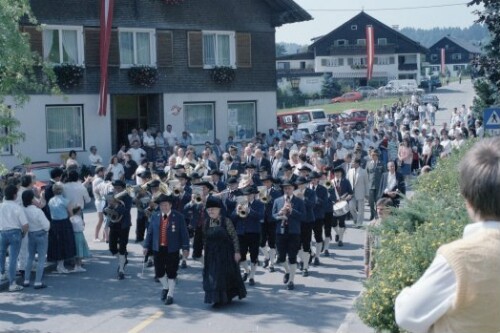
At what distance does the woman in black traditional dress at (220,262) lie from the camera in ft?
39.5

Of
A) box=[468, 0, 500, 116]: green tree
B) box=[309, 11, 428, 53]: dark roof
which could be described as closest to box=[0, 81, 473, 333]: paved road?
box=[468, 0, 500, 116]: green tree

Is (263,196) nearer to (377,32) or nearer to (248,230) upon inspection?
(248,230)

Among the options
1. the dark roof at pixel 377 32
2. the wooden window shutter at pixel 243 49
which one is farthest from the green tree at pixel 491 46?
the dark roof at pixel 377 32

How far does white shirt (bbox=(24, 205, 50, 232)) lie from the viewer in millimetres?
13742

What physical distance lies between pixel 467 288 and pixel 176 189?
13.3 meters

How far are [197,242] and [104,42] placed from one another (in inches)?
695

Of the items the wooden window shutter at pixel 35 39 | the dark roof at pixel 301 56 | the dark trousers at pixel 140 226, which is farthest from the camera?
the dark roof at pixel 301 56

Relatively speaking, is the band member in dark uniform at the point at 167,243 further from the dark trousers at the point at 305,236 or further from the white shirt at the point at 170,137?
the white shirt at the point at 170,137

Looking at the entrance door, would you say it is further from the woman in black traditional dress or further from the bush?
the bush

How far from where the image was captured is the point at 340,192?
17.5 m

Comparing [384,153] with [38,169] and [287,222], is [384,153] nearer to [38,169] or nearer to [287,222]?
[38,169]

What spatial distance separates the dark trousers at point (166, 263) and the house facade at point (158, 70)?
16.0m

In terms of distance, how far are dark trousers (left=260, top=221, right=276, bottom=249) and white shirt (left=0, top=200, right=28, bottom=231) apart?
4.40 meters

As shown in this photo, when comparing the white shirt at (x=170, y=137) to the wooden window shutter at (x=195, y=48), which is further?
the wooden window shutter at (x=195, y=48)
